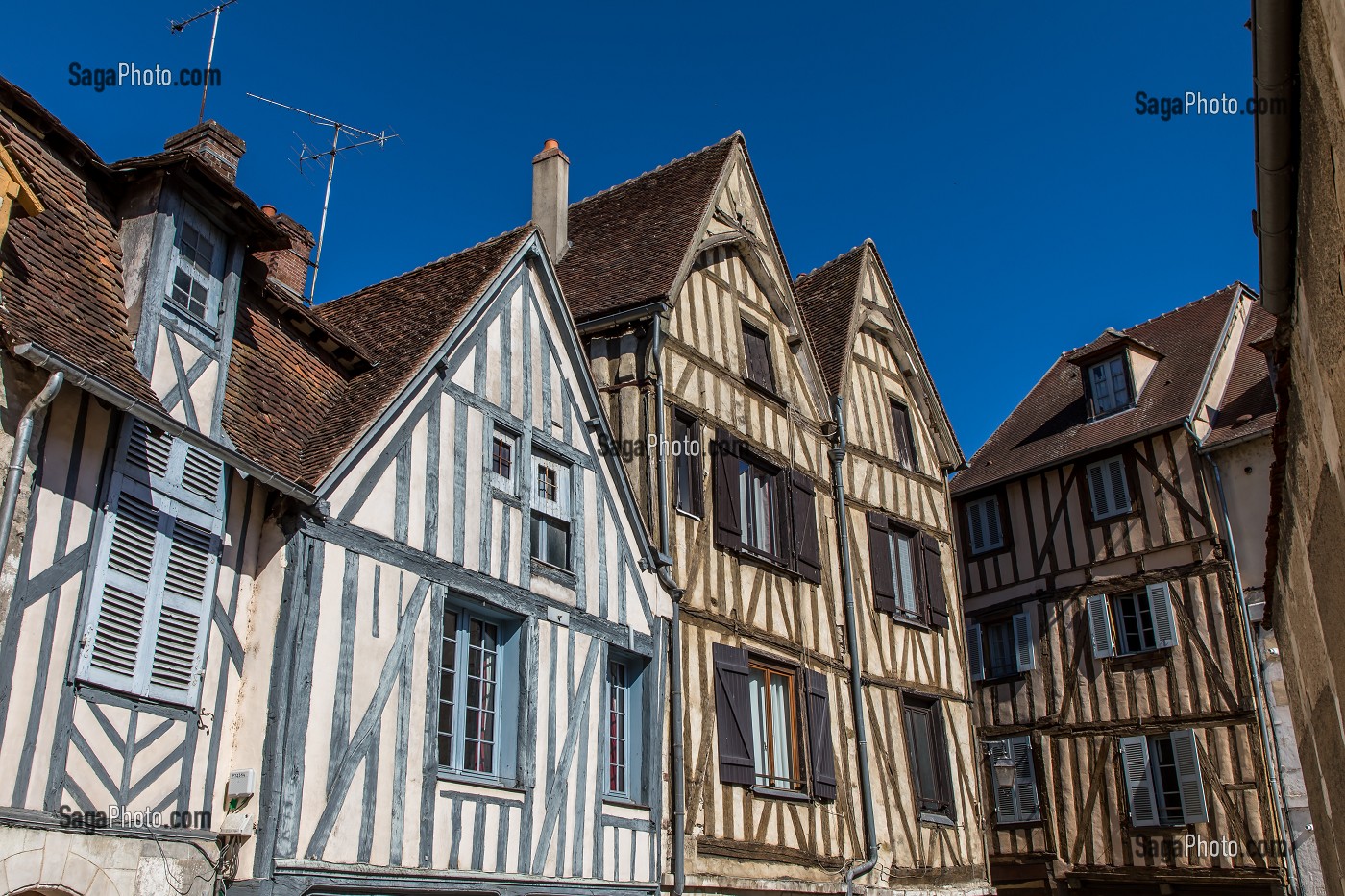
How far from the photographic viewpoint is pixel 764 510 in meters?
12.4

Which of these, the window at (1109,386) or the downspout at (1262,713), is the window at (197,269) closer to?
the downspout at (1262,713)

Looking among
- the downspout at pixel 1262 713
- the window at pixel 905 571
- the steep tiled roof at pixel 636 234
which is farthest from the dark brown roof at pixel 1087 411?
the steep tiled roof at pixel 636 234

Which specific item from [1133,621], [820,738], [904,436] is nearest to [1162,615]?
[1133,621]

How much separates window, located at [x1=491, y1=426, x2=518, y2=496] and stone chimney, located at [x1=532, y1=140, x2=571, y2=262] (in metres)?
4.50

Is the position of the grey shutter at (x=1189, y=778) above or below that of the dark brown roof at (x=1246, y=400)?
below

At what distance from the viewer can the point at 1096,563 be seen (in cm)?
1839

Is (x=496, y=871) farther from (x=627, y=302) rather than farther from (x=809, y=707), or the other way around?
(x=627, y=302)

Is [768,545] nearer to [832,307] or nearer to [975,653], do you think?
[832,307]

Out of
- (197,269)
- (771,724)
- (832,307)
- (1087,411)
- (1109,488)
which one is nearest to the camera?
(197,269)

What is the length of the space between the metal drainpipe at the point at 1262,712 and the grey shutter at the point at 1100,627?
6.33ft

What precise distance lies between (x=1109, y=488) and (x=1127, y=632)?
2.30 m

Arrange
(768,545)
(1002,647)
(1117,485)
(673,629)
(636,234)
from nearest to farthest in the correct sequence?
(673,629) → (768,545) → (636,234) → (1117,485) → (1002,647)

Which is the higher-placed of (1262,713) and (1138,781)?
Result: (1262,713)

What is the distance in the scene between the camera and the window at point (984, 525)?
66.1 feet
